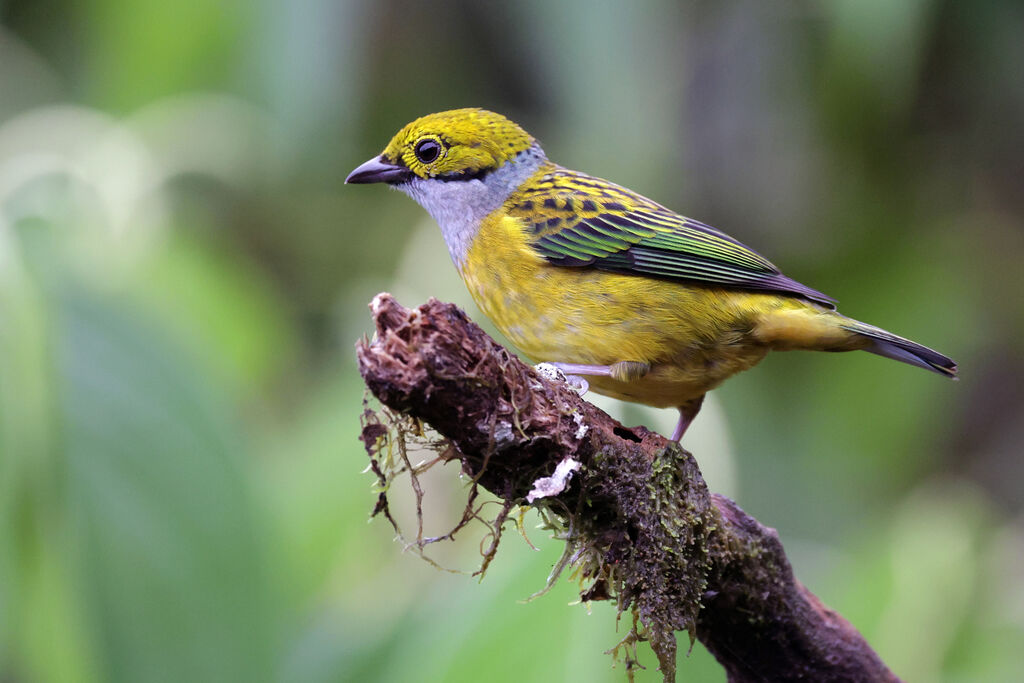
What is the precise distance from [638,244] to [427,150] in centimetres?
82

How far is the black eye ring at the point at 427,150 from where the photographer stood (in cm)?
371

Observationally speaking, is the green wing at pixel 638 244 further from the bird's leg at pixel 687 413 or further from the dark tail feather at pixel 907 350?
the bird's leg at pixel 687 413

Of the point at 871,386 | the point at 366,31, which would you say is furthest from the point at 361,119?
the point at 871,386

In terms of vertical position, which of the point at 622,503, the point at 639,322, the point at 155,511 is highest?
the point at 639,322

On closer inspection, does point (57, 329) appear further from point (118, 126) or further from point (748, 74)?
point (748, 74)

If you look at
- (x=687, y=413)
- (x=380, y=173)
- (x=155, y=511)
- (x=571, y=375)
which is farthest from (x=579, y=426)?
(x=155, y=511)

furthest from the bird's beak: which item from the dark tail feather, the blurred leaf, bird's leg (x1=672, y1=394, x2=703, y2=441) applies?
the dark tail feather

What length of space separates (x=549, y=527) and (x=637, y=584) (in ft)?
0.87

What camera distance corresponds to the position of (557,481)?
7.86 ft

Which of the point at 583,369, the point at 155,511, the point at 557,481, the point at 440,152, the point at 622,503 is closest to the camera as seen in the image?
the point at 557,481

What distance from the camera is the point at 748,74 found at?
6805 millimetres

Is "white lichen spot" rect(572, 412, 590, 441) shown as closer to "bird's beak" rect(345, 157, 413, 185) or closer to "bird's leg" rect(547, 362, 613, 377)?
"bird's leg" rect(547, 362, 613, 377)

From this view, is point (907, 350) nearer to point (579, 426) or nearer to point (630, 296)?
point (630, 296)

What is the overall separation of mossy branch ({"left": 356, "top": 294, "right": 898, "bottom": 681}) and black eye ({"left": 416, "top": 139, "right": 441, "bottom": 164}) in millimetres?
1474
